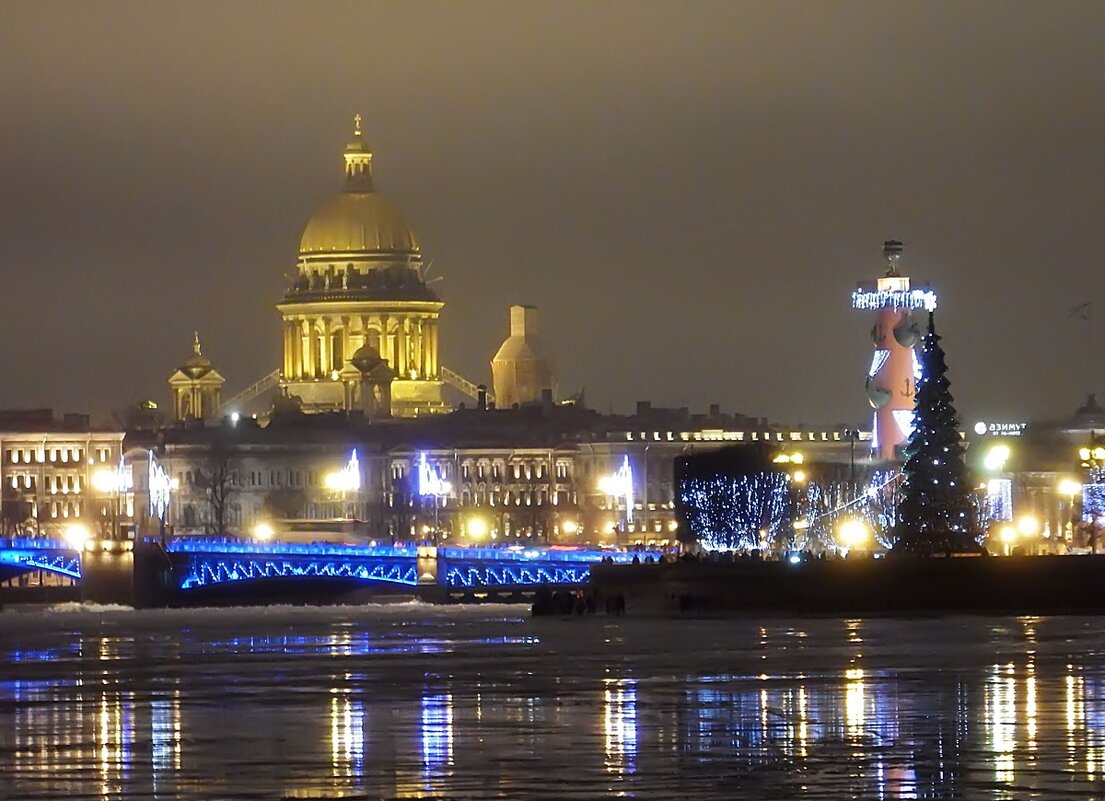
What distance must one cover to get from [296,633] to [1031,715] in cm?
4993

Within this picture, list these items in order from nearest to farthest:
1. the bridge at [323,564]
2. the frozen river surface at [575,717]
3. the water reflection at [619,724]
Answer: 1. the frozen river surface at [575,717]
2. the water reflection at [619,724]
3. the bridge at [323,564]

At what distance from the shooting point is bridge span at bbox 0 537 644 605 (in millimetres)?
153625

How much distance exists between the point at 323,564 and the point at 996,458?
3725 centimetres

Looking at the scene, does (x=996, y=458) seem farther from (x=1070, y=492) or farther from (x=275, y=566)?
(x=275, y=566)

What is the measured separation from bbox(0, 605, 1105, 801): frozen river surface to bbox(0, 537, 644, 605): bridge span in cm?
5177

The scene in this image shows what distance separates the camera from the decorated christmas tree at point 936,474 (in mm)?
132875

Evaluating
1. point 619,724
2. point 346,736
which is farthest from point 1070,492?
point 346,736

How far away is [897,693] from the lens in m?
70.6

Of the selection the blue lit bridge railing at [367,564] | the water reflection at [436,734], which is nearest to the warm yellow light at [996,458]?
the blue lit bridge railing at [367,564]

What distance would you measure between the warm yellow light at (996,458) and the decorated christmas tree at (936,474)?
46.2m

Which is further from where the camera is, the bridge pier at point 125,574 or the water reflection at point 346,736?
the bridge pier at point 125,574

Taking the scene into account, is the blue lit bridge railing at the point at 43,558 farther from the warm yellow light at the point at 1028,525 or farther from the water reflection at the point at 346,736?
the water reflection at the point at 346,736

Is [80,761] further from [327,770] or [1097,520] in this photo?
Answer: [1097,520]

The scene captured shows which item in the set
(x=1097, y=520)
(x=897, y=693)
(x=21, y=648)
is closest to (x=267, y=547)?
(x=1097, y=520)
